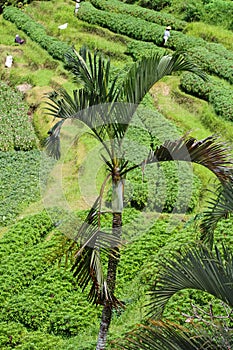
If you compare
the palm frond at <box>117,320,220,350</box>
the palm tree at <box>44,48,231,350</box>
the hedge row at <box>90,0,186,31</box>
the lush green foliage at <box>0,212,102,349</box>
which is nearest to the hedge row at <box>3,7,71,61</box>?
the hedge row at <box>90,0,186,31</box>

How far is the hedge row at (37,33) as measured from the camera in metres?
23.0

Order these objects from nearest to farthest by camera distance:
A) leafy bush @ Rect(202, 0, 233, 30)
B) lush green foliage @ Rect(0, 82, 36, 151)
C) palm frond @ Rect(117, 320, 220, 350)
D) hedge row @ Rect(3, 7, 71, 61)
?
palm frond @ Rect(117, 320, 220, 350) < lush green foliage @ Rect(0, 82, 36, 151) < leafy bush @ Rect(202, 0, 233, 30) < hedge row @ Rect(3, 7, 71, 61)

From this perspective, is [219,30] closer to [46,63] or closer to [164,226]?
[46,63]

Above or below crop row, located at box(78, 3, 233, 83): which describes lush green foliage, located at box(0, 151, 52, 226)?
below

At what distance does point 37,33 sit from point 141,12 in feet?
14.4

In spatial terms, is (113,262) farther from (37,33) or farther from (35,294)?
(37,33)

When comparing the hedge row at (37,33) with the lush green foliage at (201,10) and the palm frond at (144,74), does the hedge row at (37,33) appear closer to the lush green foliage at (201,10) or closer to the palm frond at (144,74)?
the lush green foliage at (201,10)

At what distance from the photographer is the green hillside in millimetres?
10305

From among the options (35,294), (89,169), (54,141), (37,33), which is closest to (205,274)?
(54,141)

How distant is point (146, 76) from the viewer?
23.5 feet

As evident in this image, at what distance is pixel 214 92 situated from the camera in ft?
57.6

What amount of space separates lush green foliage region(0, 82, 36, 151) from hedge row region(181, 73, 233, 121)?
514 cm

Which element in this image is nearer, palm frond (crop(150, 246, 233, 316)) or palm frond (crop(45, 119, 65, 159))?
palm frond (crop(150, 246, 233, 316))

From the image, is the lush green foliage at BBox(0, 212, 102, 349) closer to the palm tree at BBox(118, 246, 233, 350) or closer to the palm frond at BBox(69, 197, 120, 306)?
the palm frond at BBox(69, 197, 120, 306)
